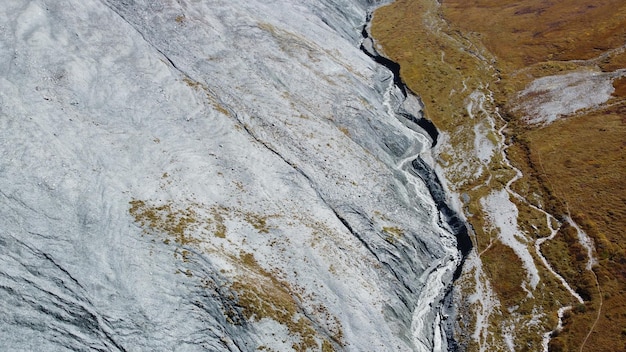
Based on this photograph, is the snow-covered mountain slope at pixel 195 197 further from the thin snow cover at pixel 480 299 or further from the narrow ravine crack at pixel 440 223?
the thin snow cover at pixel 480 299

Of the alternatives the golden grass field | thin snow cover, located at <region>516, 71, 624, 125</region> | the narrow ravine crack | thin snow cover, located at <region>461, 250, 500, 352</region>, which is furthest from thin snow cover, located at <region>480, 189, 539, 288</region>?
thin snow cover, located at <region>516, 71, 624, 125</region>

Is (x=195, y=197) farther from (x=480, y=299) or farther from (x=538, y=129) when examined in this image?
(x=538, y=129)

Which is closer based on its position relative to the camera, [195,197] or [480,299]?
[195,197]

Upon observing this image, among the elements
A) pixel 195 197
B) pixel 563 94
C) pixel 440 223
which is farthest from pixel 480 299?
pixel 563 94

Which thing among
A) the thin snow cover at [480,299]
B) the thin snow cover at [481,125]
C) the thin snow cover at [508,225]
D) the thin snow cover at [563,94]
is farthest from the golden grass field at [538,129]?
the thin snow cover at [563,94]

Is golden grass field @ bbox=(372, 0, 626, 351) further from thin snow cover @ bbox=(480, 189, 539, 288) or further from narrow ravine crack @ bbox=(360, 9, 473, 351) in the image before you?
narrow ravine crack @ bbox=(360, 9, 473, 351)

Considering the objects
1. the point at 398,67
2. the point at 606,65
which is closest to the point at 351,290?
the point at 398,67
